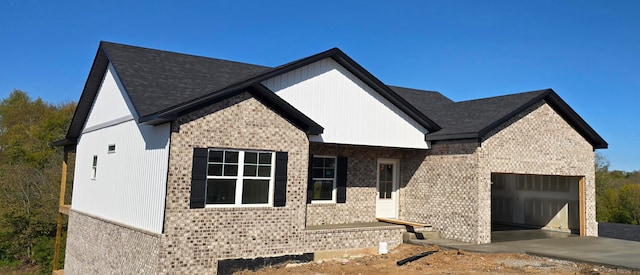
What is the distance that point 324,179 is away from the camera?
47.7 feet

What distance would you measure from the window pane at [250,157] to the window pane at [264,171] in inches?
8.8

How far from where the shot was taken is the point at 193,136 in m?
10.2

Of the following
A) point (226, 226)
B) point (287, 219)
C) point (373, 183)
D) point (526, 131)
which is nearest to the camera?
point (226, 226)

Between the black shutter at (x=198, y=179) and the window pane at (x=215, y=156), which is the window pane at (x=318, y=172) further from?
the black shutter at (x=198, y=179)

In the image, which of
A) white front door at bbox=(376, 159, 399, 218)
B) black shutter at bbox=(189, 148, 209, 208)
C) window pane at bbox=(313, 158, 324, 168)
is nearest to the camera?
black shutter at bbox=(189, 148, 209, 208)

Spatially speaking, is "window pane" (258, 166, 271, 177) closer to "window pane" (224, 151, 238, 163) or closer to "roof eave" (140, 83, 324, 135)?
"window pane" (224, 151, 238, 163)

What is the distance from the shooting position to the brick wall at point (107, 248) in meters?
10.3

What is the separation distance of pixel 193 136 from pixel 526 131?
32.5 ft

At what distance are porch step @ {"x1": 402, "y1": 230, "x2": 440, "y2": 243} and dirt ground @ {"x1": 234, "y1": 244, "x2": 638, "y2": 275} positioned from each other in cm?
114

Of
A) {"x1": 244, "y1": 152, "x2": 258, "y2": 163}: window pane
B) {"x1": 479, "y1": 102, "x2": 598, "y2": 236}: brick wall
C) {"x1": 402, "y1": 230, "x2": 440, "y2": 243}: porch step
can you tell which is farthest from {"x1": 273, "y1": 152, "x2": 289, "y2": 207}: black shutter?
A: {"x1": 479, "y1": 102, "x2": 598, "y2": 236}: brick wall

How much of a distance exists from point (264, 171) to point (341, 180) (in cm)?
398

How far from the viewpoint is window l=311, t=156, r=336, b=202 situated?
14.4 metres

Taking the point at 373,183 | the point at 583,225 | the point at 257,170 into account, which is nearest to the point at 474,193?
the point at 373,183

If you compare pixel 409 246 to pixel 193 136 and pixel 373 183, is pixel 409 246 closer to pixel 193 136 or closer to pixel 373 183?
pixel 373 183
